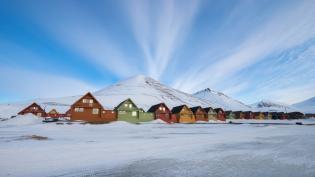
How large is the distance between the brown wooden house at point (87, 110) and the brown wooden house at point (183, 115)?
83.4ft

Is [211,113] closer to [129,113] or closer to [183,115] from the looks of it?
[183,115]

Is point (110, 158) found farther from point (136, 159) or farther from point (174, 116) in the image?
point (174, 116)

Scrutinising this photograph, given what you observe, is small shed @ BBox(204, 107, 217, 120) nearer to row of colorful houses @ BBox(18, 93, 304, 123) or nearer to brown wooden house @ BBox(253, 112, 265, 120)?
row of colorful houses @ BBox(18, 93, 304, 123)

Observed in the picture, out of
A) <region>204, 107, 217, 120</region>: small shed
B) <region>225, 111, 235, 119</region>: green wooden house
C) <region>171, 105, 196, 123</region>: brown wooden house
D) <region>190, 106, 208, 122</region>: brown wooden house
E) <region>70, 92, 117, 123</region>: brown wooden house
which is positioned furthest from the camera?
<region>225, 111, 235, 119</region>: green wooden house

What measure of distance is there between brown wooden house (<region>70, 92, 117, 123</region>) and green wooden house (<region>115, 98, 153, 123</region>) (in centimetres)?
412

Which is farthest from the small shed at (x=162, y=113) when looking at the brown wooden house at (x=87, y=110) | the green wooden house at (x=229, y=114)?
the green wooden house at (x=229, y=114)

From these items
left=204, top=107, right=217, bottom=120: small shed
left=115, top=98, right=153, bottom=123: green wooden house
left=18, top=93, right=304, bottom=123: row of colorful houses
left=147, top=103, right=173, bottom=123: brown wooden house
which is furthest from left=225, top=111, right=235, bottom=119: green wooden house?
left=115, top=98, right=153, bottom=123: green wooden house

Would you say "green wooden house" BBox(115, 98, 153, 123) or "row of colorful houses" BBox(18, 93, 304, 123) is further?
"green wooden house" BBox(115, 98, 153, 123)

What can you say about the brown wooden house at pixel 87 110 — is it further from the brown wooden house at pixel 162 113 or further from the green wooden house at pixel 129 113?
the brown wooden house at pixel 162 113

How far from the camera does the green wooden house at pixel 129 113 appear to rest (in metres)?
57.4

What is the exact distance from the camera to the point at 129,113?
58531mm

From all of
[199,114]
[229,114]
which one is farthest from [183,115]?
[229,114]

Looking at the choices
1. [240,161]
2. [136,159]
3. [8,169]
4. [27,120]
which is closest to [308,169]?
[240,161]

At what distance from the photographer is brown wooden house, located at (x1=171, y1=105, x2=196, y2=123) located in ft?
230
